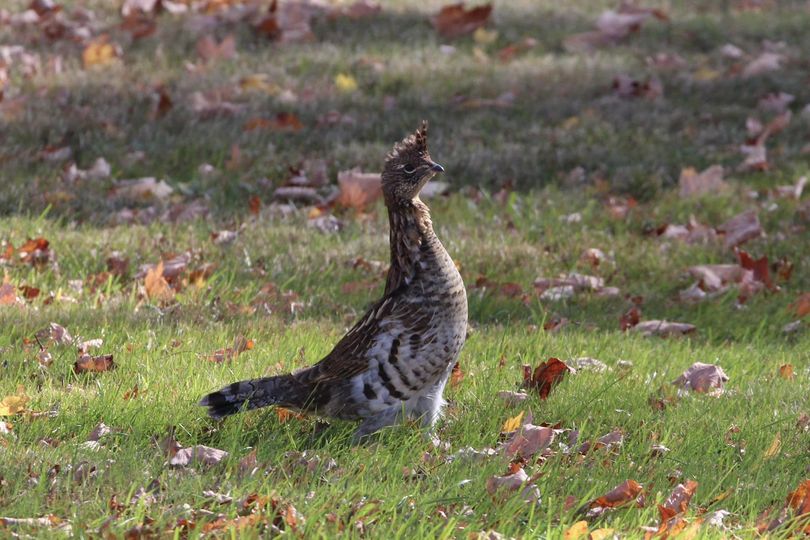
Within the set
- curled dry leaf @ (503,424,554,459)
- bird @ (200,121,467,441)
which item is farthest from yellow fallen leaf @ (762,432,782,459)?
bird @ (200,121,467,441)

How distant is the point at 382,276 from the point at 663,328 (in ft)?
5.98

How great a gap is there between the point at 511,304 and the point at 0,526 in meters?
4.33

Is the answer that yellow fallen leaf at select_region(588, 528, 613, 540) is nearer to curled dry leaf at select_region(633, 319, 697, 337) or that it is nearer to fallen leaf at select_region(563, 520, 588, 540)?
fallen leaf at select_region(563, 520, 588, 540)

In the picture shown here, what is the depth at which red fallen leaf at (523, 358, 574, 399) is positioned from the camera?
19.2 ft

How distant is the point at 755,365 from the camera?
6629mm

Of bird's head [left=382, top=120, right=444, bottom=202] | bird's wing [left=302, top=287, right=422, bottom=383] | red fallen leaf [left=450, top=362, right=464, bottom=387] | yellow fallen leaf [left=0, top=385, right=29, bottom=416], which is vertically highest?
bird's head [left=382, top=120, right=444, bottom=202]

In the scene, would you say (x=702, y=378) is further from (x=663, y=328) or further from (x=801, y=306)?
(x=801, y=306)

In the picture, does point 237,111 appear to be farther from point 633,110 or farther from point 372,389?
point 372,389

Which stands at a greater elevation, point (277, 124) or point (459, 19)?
point (459, 19)

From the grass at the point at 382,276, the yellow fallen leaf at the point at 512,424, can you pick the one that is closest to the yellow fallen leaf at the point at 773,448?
the grass at the point at 382,276

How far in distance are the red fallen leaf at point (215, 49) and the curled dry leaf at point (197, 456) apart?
792cm

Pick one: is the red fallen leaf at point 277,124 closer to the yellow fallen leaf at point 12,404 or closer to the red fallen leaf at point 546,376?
the red fallen leaf at point 546,376

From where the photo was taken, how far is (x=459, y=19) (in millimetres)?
13422

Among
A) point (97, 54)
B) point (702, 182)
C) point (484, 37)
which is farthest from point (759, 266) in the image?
point (97, 54)
